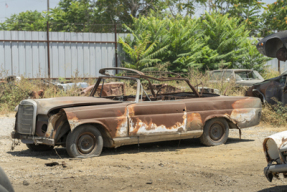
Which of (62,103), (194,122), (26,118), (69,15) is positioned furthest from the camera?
(69,15)

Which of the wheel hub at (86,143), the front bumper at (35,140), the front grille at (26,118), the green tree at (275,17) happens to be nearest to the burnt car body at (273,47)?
the wheel hub at (86,143)

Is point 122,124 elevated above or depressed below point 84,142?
above

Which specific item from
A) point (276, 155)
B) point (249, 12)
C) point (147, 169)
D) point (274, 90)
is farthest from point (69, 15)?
point (276, 155)

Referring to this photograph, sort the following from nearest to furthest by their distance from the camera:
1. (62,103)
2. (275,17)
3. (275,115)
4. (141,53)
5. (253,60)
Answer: (62,103)
(275,115)
(141,53)
(253,60)
(275,17)

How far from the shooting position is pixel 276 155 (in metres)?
4.55

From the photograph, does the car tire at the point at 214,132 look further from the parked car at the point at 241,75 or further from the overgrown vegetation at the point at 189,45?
the overgrown vegetation at the point at 189,45

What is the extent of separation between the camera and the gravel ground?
16.7 feet

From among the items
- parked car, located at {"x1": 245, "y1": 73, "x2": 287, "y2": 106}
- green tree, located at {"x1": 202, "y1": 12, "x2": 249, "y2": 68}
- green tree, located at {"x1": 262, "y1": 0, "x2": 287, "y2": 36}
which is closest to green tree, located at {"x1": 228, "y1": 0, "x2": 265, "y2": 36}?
green tree, located at {"x1": 262, "y1": 0, "x2": 287, "y2": 36}

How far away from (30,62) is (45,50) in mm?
1023

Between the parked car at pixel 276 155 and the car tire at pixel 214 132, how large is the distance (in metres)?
3.49

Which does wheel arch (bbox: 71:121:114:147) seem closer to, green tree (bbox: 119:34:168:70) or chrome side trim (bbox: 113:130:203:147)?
chrome side trim (bbox: 113:130:203:147)

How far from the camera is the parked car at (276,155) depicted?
4.29 metres

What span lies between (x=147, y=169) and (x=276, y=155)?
86.5 inches

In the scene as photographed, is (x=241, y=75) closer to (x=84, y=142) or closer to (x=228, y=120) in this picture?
(x=228, y=120)
